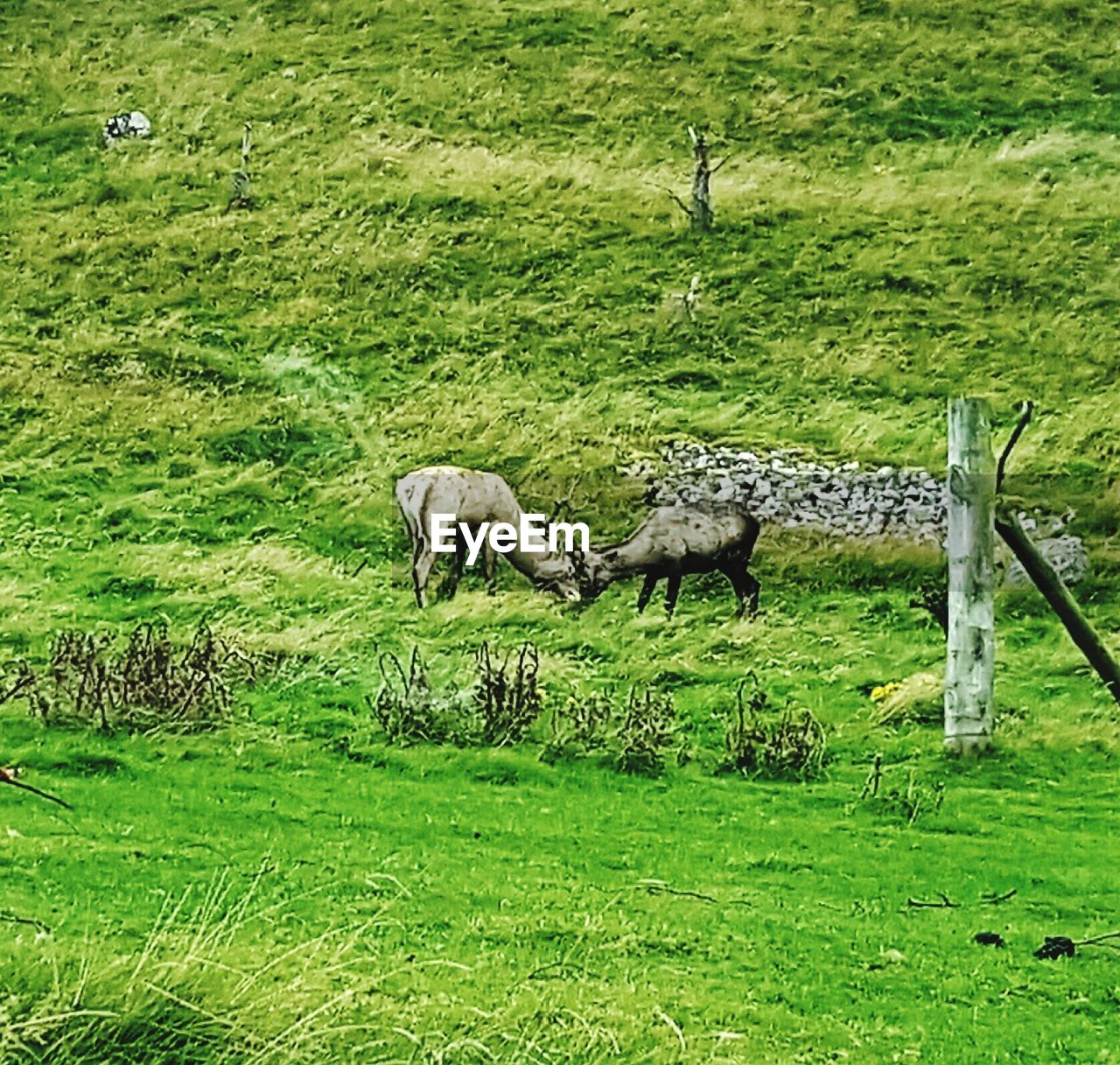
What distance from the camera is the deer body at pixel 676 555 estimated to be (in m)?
18.3

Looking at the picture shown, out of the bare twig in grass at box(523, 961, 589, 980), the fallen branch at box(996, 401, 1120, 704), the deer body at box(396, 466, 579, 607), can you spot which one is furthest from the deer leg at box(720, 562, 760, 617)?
the fallen branch at box(996, 401, 1120, 704)

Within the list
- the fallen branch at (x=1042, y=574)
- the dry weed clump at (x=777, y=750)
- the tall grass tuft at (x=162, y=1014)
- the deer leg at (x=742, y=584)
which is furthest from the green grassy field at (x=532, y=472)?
the fallen branch at (x=1042, y=574)

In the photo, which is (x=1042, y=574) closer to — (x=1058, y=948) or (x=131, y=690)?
(x=1058, y=948)

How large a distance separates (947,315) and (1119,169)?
10069 millimetres

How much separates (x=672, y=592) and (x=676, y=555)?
44cm

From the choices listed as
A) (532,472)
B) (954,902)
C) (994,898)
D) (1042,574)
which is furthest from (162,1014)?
(532,472)

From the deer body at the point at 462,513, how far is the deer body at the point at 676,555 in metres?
0.58

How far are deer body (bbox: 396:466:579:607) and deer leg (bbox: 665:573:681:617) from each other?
128 centimetres

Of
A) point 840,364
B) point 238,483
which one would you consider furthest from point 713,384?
point 238,483

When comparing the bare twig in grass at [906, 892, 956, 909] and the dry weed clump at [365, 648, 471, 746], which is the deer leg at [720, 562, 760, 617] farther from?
the bare twig in grass at [906, 892, 956, 909]

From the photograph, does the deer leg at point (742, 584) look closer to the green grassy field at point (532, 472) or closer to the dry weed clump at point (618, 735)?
the green grassy field at point (532, 472)

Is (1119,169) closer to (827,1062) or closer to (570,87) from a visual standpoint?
(570,87)

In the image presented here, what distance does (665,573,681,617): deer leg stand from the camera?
717 inches

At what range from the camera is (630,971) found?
283 inches
